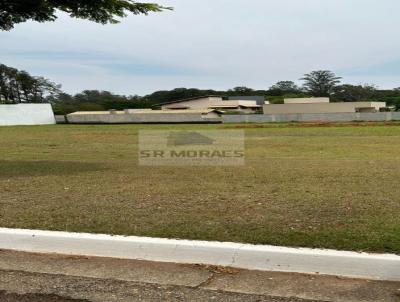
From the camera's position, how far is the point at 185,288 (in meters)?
4.56

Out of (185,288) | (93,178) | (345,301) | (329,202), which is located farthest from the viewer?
(93,178)

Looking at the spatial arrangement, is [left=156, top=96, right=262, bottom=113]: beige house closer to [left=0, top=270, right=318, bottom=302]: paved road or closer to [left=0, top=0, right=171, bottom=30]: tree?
[left=0, top=0, right=171, bottom=30]: tree

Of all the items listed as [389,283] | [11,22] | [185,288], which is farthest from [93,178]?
[389,283]

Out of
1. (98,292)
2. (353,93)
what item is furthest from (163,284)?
(353,93)

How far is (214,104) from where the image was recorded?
118 metres

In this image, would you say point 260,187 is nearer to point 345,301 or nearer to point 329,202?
point 329,202

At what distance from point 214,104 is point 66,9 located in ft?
353

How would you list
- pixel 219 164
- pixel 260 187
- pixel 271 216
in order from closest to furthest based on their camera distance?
pixel 271 216, pixel 260 187, pixel 219 164

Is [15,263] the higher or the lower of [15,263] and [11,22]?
the lower

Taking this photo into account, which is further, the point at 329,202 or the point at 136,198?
the point at 136,198

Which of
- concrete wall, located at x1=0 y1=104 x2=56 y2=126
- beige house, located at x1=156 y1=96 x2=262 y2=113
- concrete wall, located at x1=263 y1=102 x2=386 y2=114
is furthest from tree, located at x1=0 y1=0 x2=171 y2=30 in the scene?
beige house, located at x1=156 y1=96 x2=262 y2=113

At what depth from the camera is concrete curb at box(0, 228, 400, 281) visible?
15.8 feet

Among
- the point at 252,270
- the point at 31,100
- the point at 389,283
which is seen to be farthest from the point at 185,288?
the point at 31,100

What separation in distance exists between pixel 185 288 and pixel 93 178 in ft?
19.5
